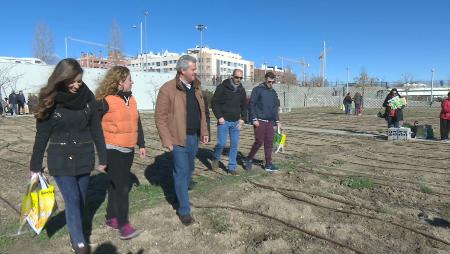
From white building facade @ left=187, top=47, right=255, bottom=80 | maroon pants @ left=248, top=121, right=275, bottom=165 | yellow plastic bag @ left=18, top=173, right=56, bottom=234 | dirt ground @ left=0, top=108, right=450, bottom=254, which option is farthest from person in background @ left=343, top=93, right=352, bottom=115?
white building facade @ left=187, top=47, right=255, bottom=80

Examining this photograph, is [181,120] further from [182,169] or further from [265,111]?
[265,111]

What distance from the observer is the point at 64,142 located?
355cm

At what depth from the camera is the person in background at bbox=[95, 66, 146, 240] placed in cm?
417

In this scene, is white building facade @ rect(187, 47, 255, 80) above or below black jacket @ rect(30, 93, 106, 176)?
above

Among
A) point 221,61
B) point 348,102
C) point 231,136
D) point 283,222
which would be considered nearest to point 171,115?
point 283,222

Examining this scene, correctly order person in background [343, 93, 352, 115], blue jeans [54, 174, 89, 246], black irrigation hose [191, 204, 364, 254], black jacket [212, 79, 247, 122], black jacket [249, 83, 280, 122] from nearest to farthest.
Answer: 1. blue jeans [54, 174, 89, 246]
2. black irrigation hose [191, 204, 364, 254]
3. black jacket [249, 83, 280, 122]
4. black jacket [212, 79, 247, 122]
5. person in background [343, 93, 352, 115]

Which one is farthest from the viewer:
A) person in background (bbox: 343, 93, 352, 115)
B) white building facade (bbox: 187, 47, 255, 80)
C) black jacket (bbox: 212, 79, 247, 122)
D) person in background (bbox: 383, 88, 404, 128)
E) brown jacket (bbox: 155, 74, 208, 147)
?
white building facade (bbox: 187, 47, 255, 80)

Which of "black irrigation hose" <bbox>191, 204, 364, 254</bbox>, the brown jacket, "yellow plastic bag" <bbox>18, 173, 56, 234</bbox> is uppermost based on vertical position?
the brown jacket

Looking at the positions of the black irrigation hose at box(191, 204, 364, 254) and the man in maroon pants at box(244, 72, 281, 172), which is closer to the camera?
the black irrigation hose at box(191, 204, 364, 254)

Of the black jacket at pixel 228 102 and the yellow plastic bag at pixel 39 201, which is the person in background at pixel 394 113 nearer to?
the black jacket at pixel 228 102

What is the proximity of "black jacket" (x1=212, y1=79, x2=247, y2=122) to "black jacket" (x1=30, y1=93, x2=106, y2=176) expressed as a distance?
12.2 ft

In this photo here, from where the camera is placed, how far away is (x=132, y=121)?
14.1ft

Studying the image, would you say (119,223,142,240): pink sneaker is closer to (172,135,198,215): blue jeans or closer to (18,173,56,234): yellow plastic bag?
(172,135,198,215): blue jeans

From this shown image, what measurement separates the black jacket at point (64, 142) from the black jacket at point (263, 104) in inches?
152
